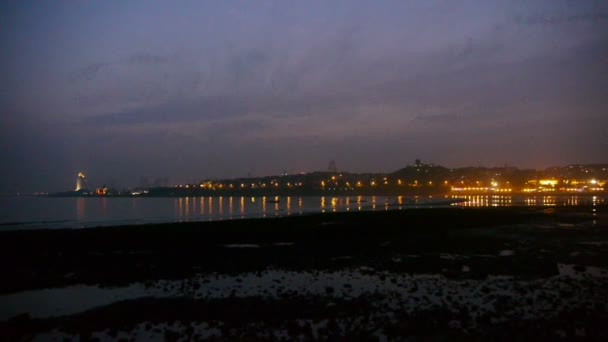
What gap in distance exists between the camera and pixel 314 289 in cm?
1560

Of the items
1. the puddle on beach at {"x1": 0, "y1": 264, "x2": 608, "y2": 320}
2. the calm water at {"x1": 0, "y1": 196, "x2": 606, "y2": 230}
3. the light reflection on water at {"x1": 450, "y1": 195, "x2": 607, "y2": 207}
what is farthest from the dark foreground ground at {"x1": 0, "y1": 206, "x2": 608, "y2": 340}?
the light reflection on water at {"x1": 450, "y1": 195, "x2": 607, "y2": 207}

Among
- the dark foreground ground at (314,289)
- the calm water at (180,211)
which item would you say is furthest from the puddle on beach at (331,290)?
the calm water at (180,211)

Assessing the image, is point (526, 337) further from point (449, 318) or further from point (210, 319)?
point (210, 319)

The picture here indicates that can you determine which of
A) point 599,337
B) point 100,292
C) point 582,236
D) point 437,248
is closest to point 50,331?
point 100,292

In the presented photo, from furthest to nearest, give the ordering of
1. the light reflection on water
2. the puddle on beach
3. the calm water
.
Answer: the light reflection on water
the calm water
the puddle on beach

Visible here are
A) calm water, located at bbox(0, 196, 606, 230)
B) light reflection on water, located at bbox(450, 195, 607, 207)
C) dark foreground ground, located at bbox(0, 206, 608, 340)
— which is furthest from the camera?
light reflection on water, located at bbox(450, 195, 607, 207)

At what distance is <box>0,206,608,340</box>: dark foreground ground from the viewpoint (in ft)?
36.7

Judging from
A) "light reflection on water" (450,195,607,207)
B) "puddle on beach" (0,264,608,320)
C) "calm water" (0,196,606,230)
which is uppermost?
"puddle on beach" (0,264,608,320)

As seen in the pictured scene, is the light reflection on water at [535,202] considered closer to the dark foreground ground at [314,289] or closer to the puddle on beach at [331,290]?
the dark foreground ground at [314,289]

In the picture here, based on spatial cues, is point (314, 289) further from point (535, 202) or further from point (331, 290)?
point (535, 202)

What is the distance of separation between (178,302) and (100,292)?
3752mm

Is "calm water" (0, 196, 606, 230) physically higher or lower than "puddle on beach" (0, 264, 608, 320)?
lower

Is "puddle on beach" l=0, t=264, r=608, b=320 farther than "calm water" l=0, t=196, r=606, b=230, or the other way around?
"calm water" l=0, t=196, r=606, b=230

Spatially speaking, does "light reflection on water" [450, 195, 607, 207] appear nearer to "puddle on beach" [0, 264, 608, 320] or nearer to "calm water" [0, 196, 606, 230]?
"calm water" [0, 196, 606, 230]
